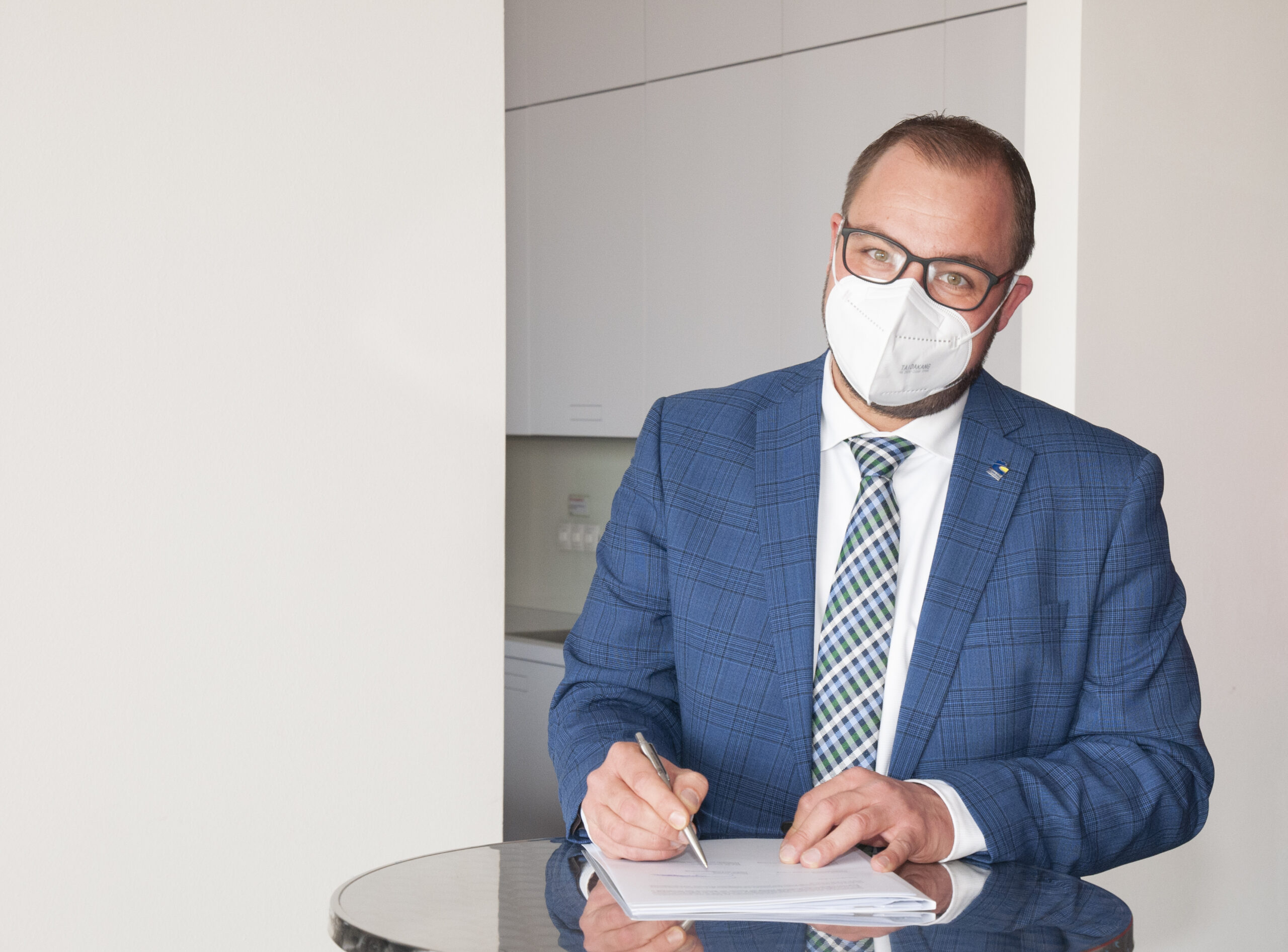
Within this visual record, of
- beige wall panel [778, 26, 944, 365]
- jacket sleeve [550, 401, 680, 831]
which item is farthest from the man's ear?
beige wall panel [778, 26, 944, 365]

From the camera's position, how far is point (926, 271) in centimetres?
135

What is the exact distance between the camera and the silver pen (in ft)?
3.43

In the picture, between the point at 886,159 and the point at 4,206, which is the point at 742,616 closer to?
→ the point at 886,159

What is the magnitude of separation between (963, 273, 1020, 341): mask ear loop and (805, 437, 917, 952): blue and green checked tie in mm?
214

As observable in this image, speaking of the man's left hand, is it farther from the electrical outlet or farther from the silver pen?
the electrical outlet

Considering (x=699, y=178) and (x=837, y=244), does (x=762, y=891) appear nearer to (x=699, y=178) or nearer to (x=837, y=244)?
(x=837, y=244)

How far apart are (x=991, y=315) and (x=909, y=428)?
146 mm

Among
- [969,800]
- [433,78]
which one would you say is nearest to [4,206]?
[433,78]

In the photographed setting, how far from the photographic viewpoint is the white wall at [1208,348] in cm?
265

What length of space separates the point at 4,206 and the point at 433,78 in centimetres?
65

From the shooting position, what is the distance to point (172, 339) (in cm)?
163

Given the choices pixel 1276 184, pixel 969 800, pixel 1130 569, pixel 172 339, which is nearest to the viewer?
pixel 969 800

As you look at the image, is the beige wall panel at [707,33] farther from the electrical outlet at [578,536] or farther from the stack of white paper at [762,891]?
the stack of white paper at [762,891]

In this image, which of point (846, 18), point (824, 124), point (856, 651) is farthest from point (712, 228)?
point (856, 651)
